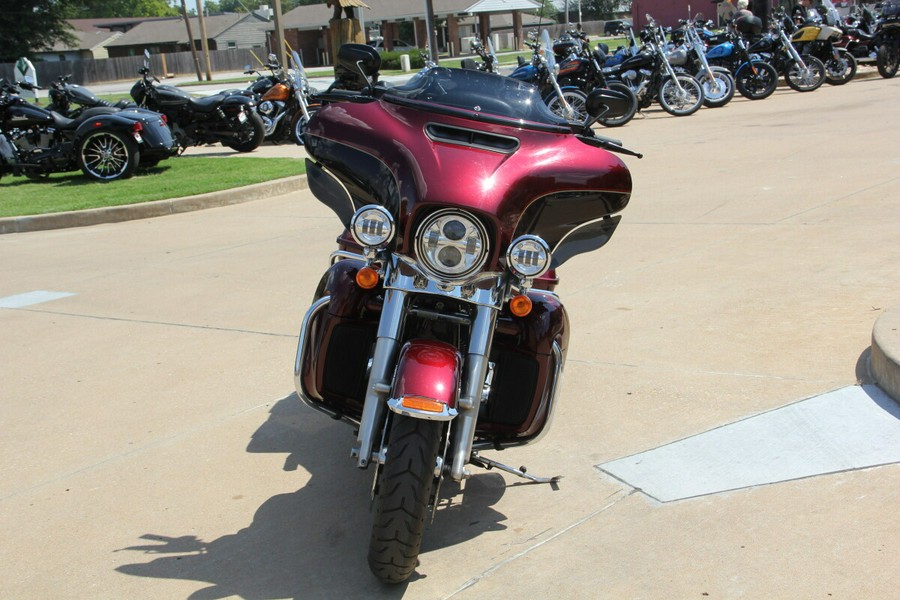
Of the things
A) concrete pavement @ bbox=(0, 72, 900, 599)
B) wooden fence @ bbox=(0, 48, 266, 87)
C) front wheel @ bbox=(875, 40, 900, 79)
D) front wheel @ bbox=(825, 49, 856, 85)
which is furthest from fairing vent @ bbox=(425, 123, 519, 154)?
wooden fence @ bbox=(0, 48, 266, 87)

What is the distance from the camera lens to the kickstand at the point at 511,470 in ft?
12.5

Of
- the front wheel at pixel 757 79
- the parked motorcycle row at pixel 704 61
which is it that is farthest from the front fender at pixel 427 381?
the front wheel at pixel 757 79

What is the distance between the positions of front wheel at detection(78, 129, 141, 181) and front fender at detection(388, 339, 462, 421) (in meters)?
10.9

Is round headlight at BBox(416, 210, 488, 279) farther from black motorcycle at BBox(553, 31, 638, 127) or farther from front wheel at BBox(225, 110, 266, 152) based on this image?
black motorcycle at BBox(553, 31, 638, 127)

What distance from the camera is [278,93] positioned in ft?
52.9

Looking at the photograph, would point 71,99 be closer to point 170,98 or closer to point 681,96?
point 170,98

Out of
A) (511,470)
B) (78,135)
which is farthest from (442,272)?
(78,135)

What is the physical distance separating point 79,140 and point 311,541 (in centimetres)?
1068

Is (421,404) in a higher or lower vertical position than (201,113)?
lower

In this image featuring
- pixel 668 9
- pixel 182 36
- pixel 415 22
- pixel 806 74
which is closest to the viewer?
pixel 806 74

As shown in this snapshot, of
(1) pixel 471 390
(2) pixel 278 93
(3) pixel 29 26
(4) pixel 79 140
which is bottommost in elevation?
(1) pixel 471 390

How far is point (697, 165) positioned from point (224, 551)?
9.46 metres

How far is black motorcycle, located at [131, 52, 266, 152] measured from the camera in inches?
615

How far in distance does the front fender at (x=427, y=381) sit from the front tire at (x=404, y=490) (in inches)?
3.9
